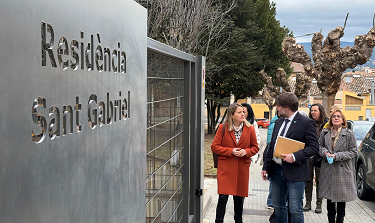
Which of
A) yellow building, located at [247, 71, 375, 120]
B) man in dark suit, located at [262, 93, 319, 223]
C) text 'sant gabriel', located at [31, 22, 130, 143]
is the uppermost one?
text 'sant gabriel', located at [31, 22, 130, 143]

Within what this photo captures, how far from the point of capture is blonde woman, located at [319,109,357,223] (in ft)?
18.6

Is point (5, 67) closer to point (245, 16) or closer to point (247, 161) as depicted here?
point (247, 161)

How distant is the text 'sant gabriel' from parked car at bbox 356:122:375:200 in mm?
7034

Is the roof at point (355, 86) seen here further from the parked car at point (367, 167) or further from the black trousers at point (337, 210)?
the black trousers at point (337, 210)

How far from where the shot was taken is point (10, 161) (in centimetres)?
116

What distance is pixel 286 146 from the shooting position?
5.05 meters

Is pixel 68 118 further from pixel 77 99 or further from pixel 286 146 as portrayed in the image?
pixel 286 146

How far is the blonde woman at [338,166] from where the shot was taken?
5684mm

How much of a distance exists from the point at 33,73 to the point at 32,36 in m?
0.10

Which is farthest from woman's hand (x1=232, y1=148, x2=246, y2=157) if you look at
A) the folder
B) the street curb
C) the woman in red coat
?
the street curb

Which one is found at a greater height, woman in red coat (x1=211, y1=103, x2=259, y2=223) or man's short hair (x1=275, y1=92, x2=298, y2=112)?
man's short hair (x1=275, y1=92, x2=298, y2=112)

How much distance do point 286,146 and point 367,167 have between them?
4165mm

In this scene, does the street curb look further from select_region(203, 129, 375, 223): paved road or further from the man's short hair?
the man's short hair

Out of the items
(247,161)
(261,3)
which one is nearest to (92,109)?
(247,161)
